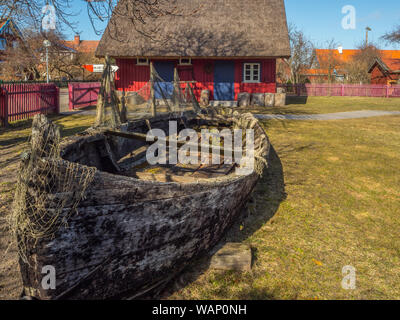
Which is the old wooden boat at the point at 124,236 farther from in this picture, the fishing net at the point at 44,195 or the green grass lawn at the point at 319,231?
the green grass lawn at the point at 319,231

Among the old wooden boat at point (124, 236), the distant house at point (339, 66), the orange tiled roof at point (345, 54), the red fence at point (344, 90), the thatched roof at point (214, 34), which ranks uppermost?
the orange tiled roof at point (345, 54)

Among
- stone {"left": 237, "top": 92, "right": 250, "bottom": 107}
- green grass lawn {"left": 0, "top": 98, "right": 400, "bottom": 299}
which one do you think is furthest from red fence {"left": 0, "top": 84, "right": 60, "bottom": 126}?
stone {"left": 237, "top": 92, "right": 250, "bottom": 107}

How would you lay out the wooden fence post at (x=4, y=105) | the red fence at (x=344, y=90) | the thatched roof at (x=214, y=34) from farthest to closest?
the red fence at (x=344, y=90) < the thatched roof at (x=214, y=34) < the wooden fence post at (x=4, y=105)

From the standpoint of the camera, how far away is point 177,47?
20.4 meters

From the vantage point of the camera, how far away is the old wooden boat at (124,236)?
2.67 meters

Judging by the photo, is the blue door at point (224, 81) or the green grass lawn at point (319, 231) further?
the blue door at point (224, 81)

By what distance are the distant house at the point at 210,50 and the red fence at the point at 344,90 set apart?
15.3 m

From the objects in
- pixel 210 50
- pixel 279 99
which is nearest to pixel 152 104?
pixel 210 50

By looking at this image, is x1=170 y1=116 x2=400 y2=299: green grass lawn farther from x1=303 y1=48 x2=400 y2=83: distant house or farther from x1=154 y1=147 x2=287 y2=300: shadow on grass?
x1=303 y1=48 x2=400 y2=83: distant house

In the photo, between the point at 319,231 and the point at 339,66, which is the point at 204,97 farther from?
the point at 339,66

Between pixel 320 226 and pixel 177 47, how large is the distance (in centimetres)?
1778

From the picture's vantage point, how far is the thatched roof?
20125 millimetres

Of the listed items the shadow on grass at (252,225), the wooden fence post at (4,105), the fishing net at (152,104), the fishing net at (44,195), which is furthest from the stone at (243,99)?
the fishing net at (44,195)

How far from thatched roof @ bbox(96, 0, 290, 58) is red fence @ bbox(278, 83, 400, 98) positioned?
1469 centimetres
